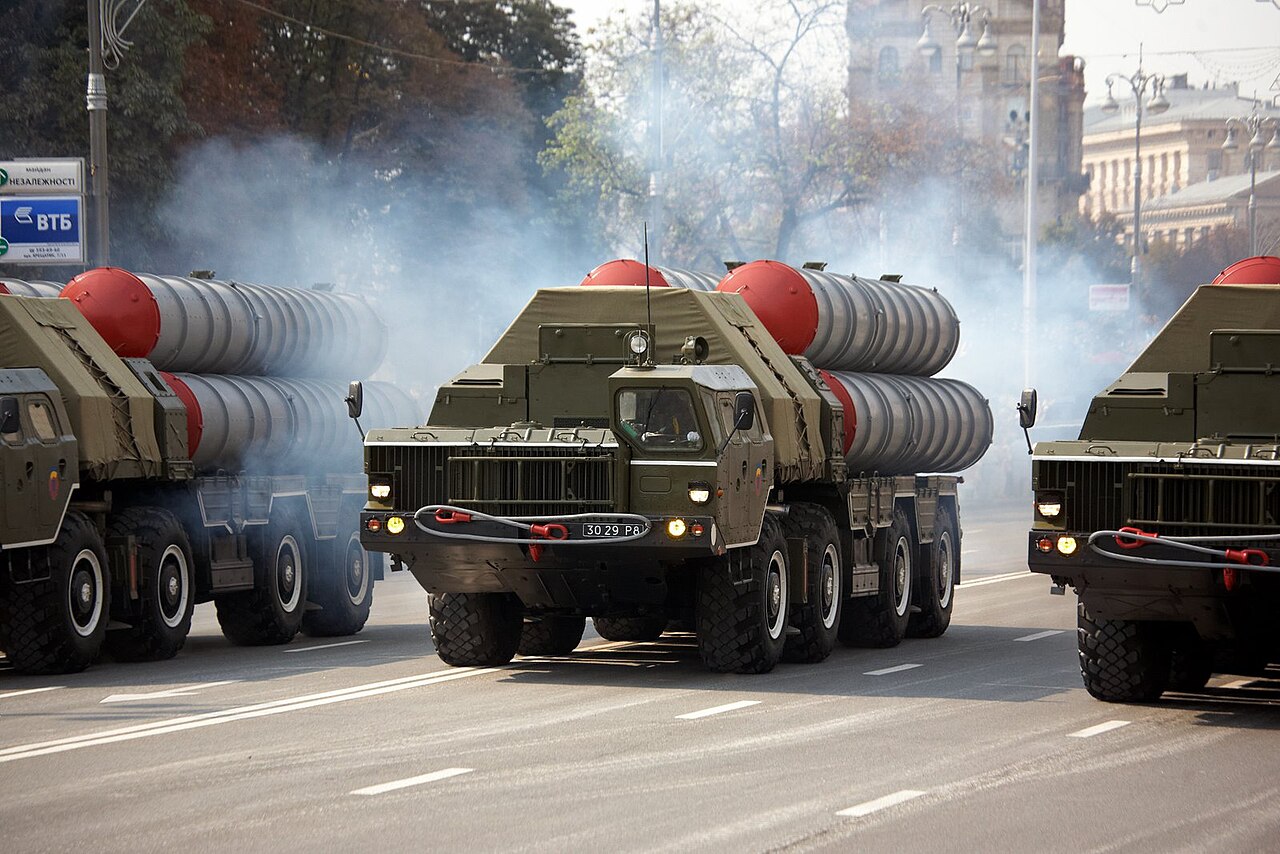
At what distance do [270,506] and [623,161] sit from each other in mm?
35537

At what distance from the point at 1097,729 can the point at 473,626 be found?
5.50 m

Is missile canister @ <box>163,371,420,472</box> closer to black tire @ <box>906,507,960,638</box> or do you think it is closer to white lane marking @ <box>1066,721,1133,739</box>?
black tire @ <box>906,507,960,638</box>

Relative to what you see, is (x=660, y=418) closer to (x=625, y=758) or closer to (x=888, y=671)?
(x=888, y=671)

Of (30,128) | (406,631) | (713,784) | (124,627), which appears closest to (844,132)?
(30,128)

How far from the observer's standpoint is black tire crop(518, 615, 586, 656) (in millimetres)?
19797

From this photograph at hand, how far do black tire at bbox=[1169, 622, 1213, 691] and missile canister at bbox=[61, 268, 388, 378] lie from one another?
1003 cm

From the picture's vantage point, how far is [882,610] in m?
21.9

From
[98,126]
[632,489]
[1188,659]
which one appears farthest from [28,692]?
[98,126]

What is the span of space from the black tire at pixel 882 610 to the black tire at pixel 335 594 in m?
5.04

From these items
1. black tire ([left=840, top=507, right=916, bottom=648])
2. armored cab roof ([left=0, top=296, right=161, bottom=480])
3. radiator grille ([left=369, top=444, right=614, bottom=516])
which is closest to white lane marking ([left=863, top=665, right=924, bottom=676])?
black tire ([left=840, top=507, right=916, bottom=648])

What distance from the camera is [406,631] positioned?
2378 centimetres

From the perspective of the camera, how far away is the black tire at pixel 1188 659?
1645 cm

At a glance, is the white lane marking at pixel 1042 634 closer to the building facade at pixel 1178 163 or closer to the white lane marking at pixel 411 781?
the white lane marking at pixel 411 781

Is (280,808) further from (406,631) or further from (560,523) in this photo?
(406,631)
